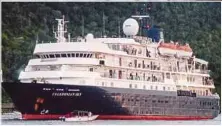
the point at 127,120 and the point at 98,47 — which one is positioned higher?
the point at 98,47

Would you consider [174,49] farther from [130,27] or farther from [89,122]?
[89,122]

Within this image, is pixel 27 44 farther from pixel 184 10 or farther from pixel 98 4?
pixel 184 10

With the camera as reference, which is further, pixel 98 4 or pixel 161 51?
pixel 161 51

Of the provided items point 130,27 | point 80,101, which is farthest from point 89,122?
point 130,27

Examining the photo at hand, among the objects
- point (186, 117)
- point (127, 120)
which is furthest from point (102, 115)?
point (186, 117)

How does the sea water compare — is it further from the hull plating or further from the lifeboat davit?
the lifeboat davit

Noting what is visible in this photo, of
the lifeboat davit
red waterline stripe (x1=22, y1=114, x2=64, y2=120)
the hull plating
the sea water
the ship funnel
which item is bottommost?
the sea water

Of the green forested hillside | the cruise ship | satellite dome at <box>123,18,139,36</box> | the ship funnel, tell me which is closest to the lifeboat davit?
the cruise ship
